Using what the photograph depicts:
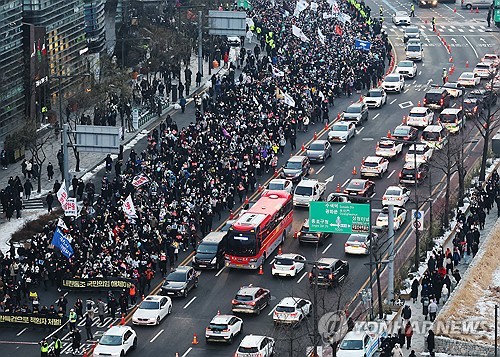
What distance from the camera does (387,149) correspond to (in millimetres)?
104188

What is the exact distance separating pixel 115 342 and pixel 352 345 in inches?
426

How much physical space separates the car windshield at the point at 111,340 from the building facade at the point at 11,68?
35.2 m

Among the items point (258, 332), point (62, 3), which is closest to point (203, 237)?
point (258, 332)

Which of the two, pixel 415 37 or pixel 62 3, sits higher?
pixel 62 3

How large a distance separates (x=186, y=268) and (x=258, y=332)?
22.9 feet

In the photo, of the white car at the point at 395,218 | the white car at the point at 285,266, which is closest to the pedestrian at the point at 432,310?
the white car at the point at 285,266

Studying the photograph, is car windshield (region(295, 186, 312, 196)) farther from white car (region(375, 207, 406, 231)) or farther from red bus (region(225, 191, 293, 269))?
red bus (region(225, 191, 293, 269))

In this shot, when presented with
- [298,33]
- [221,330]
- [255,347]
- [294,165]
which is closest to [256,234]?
[221,330]

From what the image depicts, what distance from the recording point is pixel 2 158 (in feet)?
336

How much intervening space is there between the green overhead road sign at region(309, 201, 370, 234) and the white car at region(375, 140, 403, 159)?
79.7ft

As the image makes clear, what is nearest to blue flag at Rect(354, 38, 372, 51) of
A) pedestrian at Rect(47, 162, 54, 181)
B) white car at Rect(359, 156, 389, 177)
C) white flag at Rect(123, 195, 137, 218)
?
white car at Rect(359, 156, 389, 177)

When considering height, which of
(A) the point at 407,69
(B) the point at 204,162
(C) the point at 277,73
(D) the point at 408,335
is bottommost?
(A) the point at 407,69

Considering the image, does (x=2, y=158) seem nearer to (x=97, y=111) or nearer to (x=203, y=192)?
(x=97, y=111)

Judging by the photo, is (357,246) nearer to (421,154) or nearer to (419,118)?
(421,154)
